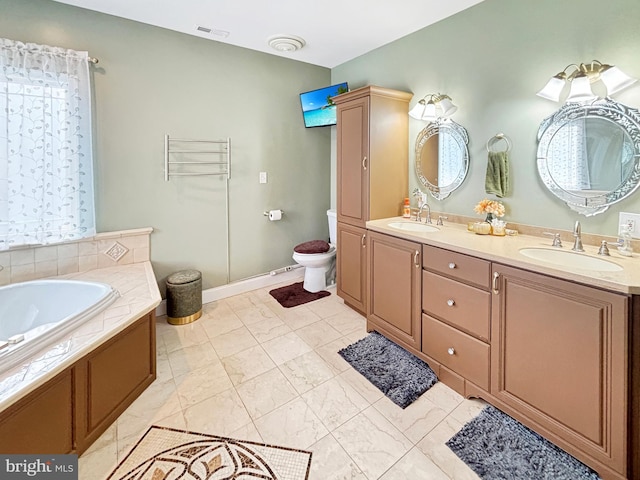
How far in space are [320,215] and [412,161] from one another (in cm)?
142

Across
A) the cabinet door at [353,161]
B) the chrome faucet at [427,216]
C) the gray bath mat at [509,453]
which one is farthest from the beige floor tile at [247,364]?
the chrome faucet at [427,216]

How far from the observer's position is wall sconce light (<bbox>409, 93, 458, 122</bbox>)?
2400 millimetres

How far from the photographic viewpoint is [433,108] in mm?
2482

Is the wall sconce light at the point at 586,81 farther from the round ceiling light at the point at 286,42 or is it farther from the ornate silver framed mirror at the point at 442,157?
the round ceiling light at the point at 286,42

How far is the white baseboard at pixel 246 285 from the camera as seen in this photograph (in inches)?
123

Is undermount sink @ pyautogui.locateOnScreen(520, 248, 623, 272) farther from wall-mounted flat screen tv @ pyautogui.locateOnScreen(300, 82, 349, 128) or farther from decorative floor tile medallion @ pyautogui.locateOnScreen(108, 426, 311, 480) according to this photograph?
wall-mounted flat screen tv @ pyautogui.locateOnScreen(300, 82, 349, 128)

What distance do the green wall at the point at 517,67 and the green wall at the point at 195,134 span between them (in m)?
1.39

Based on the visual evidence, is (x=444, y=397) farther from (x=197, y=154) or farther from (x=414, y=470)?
(x=197, y=154)

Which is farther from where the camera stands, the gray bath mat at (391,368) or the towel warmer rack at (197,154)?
the towel warmer rack at (197,154)

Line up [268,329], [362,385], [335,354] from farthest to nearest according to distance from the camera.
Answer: [268,329] → [335,354] → [362,385]

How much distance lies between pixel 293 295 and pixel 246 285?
0.54 m

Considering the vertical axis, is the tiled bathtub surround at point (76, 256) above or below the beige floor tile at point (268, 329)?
above

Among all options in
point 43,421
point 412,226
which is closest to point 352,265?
point 412,226

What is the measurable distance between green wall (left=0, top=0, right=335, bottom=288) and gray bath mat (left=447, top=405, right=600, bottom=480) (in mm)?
2501
